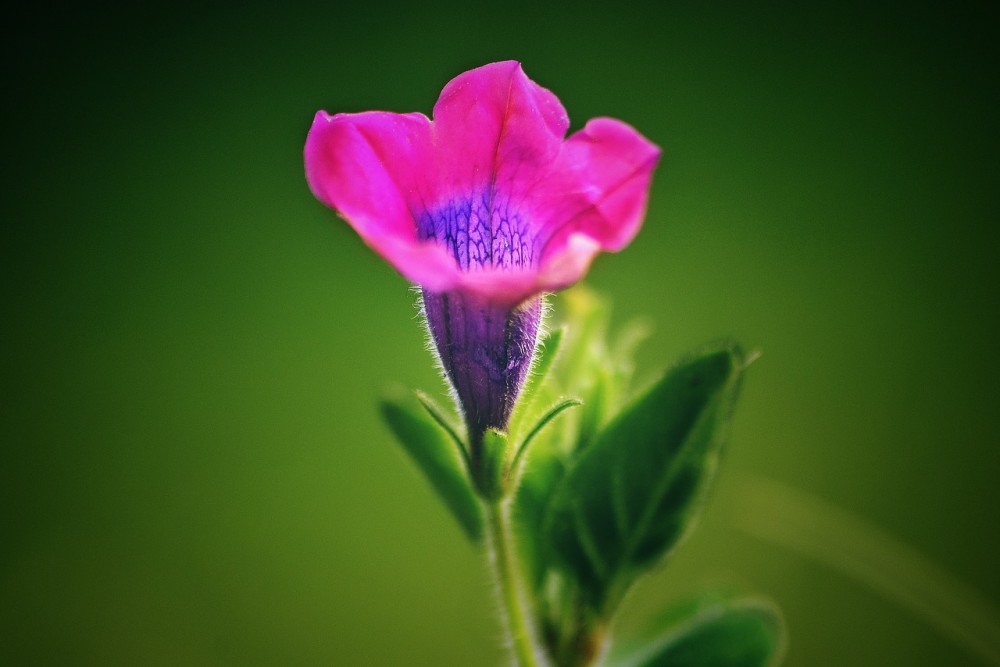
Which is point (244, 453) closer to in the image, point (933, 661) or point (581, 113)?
point (581, 113)

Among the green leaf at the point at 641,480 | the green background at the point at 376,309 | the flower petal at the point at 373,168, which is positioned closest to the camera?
the flower petal at the point at 373,168

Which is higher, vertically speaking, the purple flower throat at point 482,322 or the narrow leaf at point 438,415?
the purple flower throat at point 482,322

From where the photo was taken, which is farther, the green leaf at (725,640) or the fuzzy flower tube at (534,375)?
the green leaf at (725,640)

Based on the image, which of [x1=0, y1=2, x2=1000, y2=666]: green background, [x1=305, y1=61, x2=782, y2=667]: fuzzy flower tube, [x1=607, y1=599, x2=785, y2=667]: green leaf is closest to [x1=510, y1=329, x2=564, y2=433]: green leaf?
[x1=305, y1=61, x2=782, y2=667]: fuzzy flower tube

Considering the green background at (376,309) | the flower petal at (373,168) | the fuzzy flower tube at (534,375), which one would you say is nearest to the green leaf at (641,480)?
the fuzzy flower tube at (534,375)

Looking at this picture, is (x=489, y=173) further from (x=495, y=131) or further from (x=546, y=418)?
(x=546, y=418)

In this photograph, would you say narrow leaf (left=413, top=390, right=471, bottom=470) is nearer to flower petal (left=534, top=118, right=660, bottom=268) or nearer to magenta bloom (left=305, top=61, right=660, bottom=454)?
magenta bloom (left=305, top=61, right=660, bottom=454)

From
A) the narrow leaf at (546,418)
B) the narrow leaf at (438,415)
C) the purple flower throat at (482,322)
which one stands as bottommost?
the narrow leaf at (546,418)

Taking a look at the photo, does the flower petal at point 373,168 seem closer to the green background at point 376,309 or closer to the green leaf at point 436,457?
the green leaf at point 436,457
